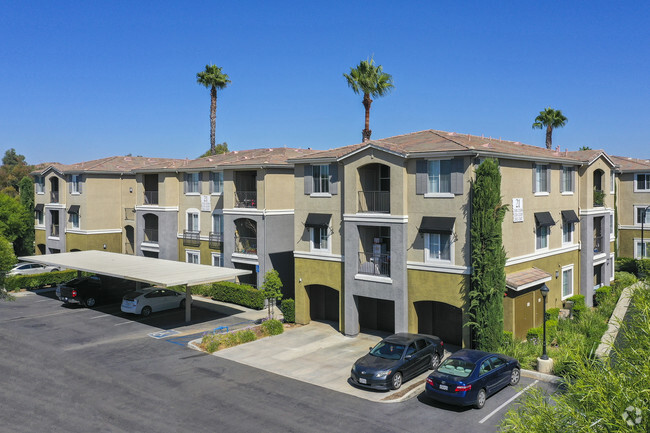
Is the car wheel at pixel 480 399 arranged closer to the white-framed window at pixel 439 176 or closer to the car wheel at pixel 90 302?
the white-framed window at pixel 439 176

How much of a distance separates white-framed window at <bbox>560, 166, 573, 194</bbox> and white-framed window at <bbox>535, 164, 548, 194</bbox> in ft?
7.92

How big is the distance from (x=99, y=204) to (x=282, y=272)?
20.6 metres

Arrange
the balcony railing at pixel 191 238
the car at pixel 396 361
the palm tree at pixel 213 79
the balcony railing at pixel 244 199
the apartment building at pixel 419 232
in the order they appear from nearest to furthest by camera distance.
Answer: the car at pixel 396 361 < the apartment building at pixel 419 232 < the balcony railing at pixel 244 199 < the balcony railing at pixel 191 238 < the palm tree at pixel 213 79

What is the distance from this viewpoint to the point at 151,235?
4184 centimetres

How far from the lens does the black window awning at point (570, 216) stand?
2869 centimetres

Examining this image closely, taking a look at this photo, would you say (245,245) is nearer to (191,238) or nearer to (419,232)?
(191,238)

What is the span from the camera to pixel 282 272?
110ft

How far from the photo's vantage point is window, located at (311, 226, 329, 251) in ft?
88.3

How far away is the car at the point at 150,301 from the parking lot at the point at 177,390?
3114 mm

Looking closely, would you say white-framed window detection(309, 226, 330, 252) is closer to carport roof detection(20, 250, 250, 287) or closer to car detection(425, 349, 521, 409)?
carport roof detection(20, 250, 250, 287)

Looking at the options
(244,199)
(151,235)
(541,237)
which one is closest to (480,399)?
(541,237)

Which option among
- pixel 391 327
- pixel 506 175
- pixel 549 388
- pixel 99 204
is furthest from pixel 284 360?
pixel 99 204

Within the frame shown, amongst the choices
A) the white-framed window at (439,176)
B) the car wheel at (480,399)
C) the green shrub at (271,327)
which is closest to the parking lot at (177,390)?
the car wheel at (480,399)

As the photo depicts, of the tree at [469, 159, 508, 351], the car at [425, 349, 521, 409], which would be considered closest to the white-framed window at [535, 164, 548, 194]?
the tree at [469, 159, 508, 351]
